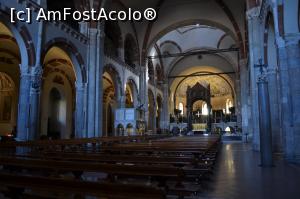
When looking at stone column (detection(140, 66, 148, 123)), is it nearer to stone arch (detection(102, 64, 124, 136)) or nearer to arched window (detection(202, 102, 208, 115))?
stone arch (detection(102, 64, 124, 136))

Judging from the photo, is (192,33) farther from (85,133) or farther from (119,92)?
(85,133)

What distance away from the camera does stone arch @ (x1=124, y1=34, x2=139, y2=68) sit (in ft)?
80.4

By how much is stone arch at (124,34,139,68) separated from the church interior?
11 cm

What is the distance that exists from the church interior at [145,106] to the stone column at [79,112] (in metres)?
0.06

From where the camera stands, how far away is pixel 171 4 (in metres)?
23.5

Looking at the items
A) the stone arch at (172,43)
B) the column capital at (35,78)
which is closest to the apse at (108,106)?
the stone arch at (172,43)

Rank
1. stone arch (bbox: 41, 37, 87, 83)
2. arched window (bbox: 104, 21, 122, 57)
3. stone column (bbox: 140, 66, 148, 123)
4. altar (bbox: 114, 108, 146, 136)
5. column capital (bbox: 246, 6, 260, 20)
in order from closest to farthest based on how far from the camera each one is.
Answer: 1. column capital (bbox: 246, 6, 260, 20)
2. stone arch (bbox: 41, 37, 87, 83)
3. altar (bbox: 114, 108, 146, 136)
4. arched window (bbox: 104, 21, 122, 57)
5. stone column (bbox: 140, 66, 148, 123)

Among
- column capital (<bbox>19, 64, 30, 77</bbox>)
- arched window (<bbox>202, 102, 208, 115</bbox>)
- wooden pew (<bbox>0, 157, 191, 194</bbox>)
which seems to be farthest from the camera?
arched window (<bbox>202, 102, 208, 115</bbox>)

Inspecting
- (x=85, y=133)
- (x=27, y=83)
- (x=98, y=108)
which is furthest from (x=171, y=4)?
(x=27, y=83)

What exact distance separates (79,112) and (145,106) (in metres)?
10.2

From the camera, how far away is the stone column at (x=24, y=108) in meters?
10.9

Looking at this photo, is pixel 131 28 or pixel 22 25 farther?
pixel 131 28

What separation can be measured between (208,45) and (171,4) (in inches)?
456

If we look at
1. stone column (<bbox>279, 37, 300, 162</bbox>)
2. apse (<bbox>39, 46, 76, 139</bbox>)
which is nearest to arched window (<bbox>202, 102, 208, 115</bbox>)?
apse (<bbox>39, 46, 76, 139</bbox>)
